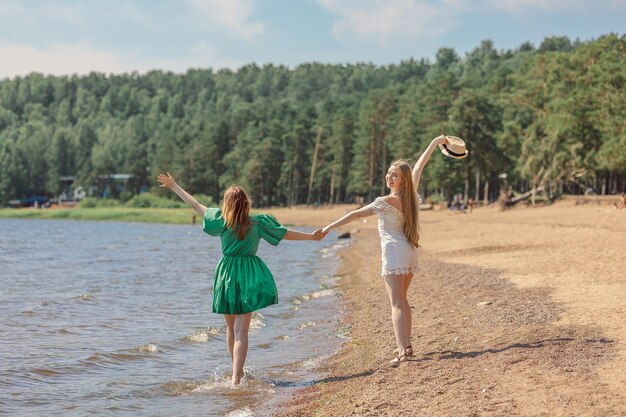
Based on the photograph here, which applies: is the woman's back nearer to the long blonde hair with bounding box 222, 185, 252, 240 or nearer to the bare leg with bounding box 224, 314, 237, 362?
the long blonde hair with bounding box 222, 185, 252, 240

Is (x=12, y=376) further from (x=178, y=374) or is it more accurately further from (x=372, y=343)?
(x=372, y=343)

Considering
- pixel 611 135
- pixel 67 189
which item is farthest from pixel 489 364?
pixel 67 189

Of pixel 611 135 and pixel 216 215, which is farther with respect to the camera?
pixel 611 135

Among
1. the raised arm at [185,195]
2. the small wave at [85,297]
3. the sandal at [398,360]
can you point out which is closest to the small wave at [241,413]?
the sandal at [398,360]

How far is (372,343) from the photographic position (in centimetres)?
1059

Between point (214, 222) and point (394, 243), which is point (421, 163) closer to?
point (394, 243)

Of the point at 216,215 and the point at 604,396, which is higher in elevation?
the point at 216,215

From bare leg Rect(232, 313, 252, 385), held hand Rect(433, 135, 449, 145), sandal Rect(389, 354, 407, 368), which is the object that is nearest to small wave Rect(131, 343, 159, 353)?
bare leg Rect(232, 313, 252, 385)

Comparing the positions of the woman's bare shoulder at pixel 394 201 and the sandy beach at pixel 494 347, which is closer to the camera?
the sandy beach at pixel 494 347

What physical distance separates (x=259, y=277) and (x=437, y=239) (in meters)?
25.8

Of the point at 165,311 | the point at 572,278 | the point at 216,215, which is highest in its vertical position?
the point at 216,215

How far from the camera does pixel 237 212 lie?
26.0 ft

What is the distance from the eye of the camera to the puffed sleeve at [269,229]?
320 inches

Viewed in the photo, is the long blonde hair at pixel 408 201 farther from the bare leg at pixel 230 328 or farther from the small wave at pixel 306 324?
the small wave at pixel 306 324
